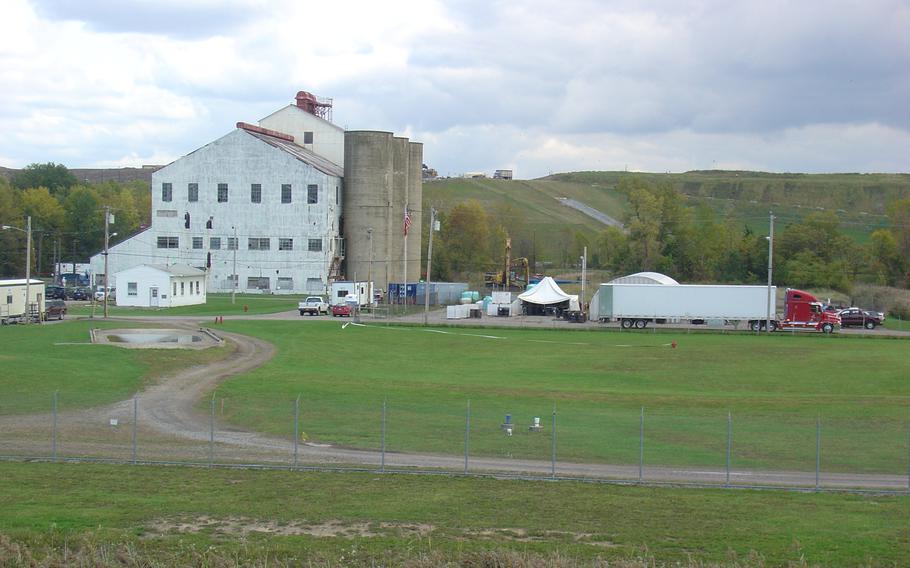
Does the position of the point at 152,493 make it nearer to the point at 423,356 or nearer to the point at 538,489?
the point at 538,489

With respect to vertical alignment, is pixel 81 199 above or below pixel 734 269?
above

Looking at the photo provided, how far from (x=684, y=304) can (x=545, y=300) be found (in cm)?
1611

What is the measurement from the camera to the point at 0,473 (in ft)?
83.5

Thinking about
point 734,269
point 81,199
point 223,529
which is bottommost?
point 223,529

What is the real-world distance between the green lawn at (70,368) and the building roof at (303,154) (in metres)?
56.5

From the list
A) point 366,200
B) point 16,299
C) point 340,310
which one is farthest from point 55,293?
point 366,200

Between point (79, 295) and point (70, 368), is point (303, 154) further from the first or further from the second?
point (70, 368)

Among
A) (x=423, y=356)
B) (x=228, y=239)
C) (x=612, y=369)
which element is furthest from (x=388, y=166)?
(x=612, y=369)

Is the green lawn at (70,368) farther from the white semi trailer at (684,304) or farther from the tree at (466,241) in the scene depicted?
the tree at (466,241)

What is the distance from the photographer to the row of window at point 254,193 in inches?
4432

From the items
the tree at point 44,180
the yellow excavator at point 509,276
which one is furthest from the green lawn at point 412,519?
the tree at point 44,180

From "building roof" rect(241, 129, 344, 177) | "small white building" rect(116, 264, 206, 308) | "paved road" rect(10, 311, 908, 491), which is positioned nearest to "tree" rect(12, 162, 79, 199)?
"building roof" rect(241, 129, 344, 177)

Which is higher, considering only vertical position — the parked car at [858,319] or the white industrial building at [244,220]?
the white industrial building at [244,220]

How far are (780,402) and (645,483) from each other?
17824 millimetres
